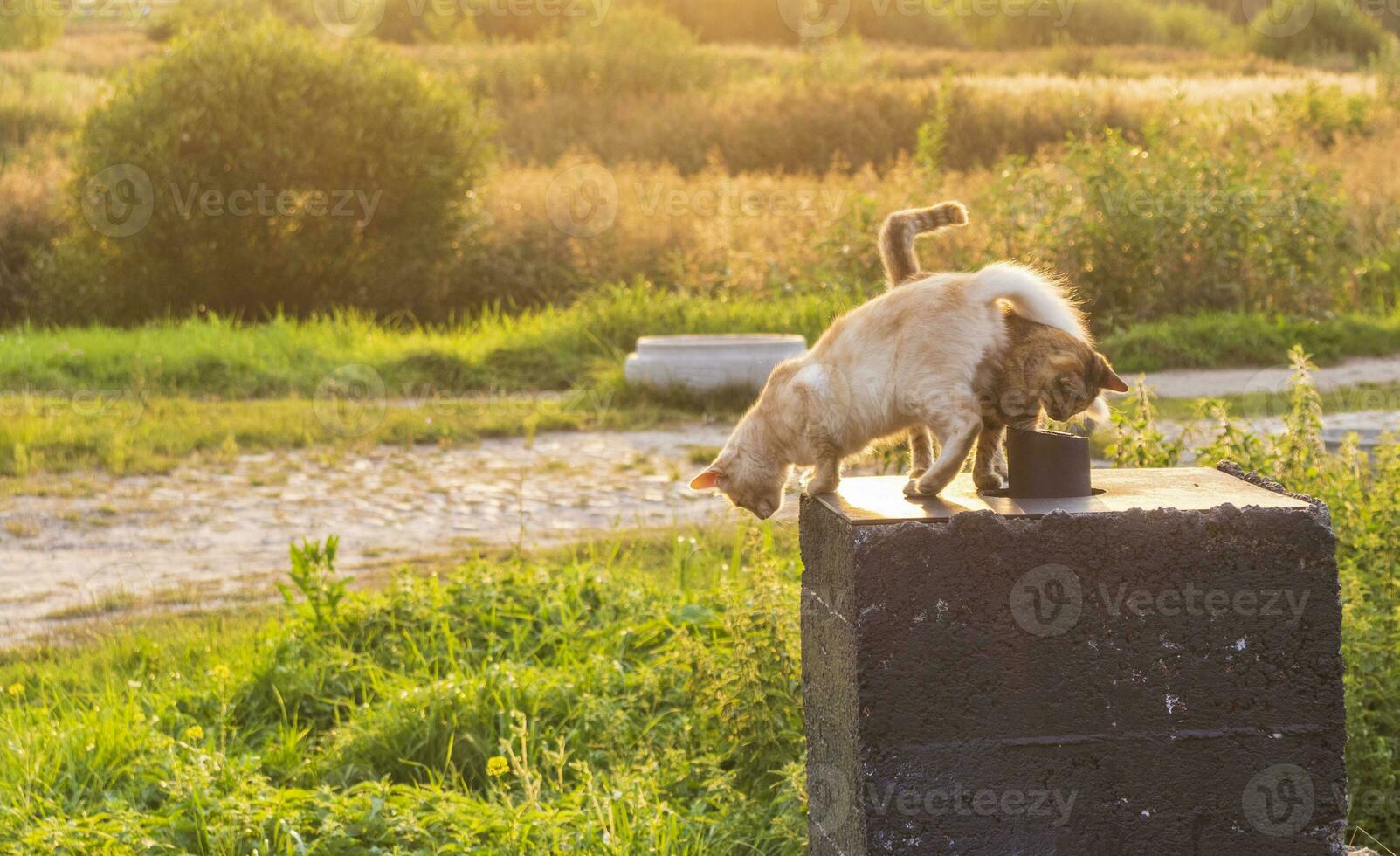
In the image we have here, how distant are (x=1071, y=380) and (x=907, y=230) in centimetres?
56

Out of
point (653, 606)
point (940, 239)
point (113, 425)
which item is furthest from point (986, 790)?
point (940, 239)

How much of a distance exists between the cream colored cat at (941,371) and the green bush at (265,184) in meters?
12.6

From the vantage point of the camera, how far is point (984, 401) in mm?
2717

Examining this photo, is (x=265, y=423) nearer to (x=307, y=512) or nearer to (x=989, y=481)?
(x=307, y=512)

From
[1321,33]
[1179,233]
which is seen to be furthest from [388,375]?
[1321,33]

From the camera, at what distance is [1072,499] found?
2797mm

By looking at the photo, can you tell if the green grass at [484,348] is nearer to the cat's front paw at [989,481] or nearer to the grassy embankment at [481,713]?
the grassy embankment at [481,713]

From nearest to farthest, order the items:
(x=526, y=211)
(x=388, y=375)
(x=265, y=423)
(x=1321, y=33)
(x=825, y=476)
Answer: (x=825, y=476) → (x=265, y=423) → (x=388, y=375) → (x=526, y=211) → (x=1321, y=33)

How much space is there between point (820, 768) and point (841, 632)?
1.63 feet

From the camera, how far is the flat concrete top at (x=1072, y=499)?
2662 mm

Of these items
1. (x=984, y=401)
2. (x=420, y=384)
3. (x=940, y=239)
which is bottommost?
(x=420, y=384)

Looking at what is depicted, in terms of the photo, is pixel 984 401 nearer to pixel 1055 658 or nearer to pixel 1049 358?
pixel 1049 358

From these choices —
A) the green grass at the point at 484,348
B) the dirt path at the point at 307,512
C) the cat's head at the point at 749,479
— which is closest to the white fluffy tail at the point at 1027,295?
the cat's head at the point at 749,479

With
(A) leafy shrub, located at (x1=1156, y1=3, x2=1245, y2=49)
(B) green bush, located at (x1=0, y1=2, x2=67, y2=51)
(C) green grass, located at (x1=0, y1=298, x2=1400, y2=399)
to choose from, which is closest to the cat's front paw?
(C) green grass, located at (x1=0, y1=298, x2=1400, y2=399)
